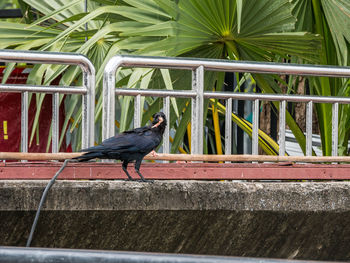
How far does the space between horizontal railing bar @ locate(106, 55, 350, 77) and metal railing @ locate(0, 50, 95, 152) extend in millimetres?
175

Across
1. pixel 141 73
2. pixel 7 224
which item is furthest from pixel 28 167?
pixel 141 73

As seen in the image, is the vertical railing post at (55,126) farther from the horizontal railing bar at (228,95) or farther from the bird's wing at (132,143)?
the bird's wing at (132,143)

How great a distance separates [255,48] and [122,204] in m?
4.02

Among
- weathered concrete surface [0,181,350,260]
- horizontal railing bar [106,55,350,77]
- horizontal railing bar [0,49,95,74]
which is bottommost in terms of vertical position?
weathered concrete surface [0,181,350,260]

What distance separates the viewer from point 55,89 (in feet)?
15.8

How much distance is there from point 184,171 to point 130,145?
23.4 inches

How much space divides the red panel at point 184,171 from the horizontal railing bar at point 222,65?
79 cm

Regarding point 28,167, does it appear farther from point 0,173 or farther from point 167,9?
point 167,9

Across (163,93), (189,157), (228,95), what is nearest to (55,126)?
(163,93)

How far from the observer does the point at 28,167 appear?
4.02 m

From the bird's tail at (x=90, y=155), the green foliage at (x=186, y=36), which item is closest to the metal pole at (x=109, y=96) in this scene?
the bird's tail at (x=90, y=155)

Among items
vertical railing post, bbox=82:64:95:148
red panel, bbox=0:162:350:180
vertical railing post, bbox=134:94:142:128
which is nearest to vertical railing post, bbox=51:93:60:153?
vertical railing post, bbox=82:64:95:148

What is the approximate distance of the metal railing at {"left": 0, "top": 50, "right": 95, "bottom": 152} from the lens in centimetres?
457

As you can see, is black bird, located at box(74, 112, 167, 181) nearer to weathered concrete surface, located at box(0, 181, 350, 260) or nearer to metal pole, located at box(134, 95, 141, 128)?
weathered concrete surface, located at box(0, 181, 350, 260)
